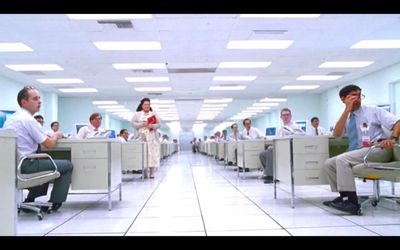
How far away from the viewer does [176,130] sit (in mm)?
42188

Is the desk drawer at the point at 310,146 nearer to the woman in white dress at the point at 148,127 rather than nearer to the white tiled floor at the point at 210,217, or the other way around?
the white tiled floor at the point at 210,217

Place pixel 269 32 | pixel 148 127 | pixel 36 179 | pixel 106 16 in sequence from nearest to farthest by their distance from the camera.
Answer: pixel 36 179
pixel 106 16
pixel 148 127
pixel 269 32

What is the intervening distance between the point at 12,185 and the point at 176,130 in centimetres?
4032

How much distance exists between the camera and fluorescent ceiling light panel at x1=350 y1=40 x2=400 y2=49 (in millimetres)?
8047

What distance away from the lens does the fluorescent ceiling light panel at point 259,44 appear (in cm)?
774

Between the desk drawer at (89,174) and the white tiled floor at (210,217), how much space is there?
0.25 m

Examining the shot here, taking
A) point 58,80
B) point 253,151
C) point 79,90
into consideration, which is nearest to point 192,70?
point 58,80

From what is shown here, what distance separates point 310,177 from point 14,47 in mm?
7042

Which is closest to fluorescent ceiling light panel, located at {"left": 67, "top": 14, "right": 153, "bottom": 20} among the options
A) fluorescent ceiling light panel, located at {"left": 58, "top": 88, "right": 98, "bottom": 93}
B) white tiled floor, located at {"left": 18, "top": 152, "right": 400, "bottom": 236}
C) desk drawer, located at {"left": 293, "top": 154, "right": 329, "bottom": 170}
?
white tiled floor, located at {"left": 18, "top": 152, "right": 400, "bottom": 236}

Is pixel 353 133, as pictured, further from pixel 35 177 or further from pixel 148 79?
pixel 148 79

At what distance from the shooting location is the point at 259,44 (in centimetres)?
796

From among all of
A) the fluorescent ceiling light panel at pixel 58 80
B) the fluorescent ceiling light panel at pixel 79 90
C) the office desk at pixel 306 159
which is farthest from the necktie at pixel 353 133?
the fluorescent ceiling light panel at pixel 79 90

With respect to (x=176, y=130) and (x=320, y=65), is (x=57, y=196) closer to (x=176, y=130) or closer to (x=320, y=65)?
(x=320, y=65)
